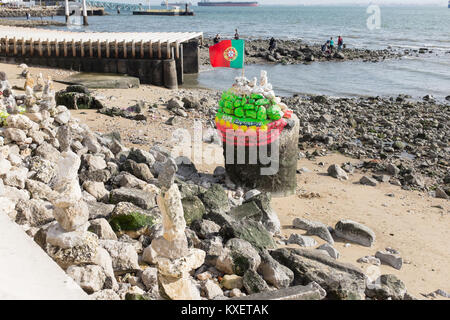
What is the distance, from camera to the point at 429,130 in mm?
15969

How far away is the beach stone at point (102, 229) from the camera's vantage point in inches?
200

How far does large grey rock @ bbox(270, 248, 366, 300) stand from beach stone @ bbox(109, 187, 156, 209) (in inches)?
69.0

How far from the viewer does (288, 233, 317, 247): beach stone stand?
6.80 metres

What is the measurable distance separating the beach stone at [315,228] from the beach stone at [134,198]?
248 centimetres

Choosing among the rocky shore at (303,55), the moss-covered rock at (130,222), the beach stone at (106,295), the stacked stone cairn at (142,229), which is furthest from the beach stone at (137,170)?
the rocky shore at (303,55)

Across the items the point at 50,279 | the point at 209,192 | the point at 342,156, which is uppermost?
the point at 50,279

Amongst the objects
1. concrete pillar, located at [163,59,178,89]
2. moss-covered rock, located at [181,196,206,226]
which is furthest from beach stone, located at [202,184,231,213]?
concrete pillar, located at [163,59,178,89]

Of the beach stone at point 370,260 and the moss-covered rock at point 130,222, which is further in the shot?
the beach stone at point 370,260

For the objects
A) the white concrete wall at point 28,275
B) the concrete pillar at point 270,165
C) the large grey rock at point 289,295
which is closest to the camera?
→ the white concrete wall at point 28,275

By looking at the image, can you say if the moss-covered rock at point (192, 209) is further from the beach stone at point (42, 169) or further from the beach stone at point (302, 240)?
the beach stone at point (42, 169)

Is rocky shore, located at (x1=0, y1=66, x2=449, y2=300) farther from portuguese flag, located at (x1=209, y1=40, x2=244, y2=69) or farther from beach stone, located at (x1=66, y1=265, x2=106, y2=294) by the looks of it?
portuguese flag, located at (x1=209, y1=40, x2=244, y2=69)
